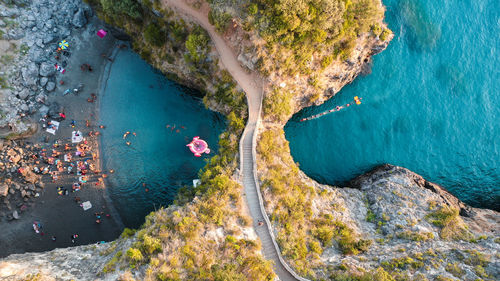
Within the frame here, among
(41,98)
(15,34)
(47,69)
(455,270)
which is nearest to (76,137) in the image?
(41,98)

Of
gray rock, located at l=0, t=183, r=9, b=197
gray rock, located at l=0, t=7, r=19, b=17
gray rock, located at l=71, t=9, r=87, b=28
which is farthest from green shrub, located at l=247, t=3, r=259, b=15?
gray rock, located at l=0, t=183, r=9, b=197

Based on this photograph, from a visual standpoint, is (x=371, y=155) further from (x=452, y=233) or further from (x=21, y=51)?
(x=21, y=51)

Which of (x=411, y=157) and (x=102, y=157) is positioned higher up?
(x=411, y=157)

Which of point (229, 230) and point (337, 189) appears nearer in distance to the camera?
point (229, 230)

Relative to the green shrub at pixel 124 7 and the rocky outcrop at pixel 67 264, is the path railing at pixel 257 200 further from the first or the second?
the green shrub at pixel 124 7

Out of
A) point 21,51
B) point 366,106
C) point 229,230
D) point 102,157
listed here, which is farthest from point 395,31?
point 21,51

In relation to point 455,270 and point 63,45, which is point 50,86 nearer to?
point 63,45
